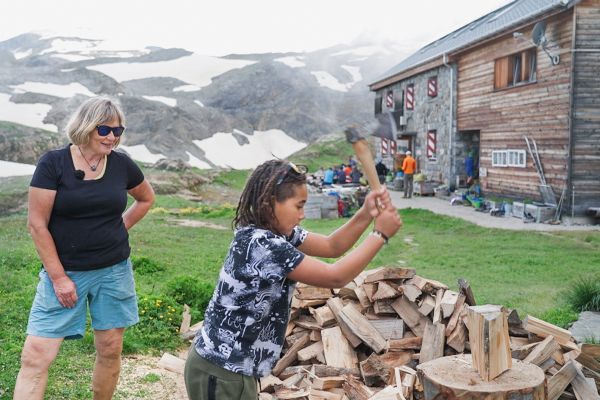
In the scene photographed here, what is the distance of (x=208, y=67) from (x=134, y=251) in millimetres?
83846

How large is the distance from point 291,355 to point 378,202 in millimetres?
3237

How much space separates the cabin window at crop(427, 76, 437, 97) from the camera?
24.9 meters

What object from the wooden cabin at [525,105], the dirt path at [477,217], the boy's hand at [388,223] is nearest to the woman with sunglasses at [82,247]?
the boy's hand at [388,223]

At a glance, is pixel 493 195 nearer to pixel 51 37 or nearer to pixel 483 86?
pixel 483 86

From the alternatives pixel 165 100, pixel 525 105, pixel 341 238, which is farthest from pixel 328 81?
pixel 341 238

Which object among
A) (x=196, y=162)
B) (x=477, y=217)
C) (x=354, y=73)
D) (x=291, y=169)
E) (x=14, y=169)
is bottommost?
(x=477, y=217)

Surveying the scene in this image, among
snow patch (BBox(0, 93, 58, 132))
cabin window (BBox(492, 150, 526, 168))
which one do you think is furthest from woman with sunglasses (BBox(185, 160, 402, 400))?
snow patch (BBox(0, 93, 58, 132))

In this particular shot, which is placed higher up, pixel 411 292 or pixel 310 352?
pixel 411 292

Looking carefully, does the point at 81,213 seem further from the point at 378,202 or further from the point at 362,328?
the point at 362,328

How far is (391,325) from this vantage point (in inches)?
214

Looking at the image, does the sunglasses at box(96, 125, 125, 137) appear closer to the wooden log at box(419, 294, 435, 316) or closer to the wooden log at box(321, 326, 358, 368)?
the wooden log at box(321, 326, 358, 368)

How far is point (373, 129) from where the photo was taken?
9.97 feet

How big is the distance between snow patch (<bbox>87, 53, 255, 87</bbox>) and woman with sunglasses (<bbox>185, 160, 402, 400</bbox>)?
79.6 metres

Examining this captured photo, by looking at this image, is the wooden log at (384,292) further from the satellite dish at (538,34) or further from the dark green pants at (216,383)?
the satellite dish at (538,34)
